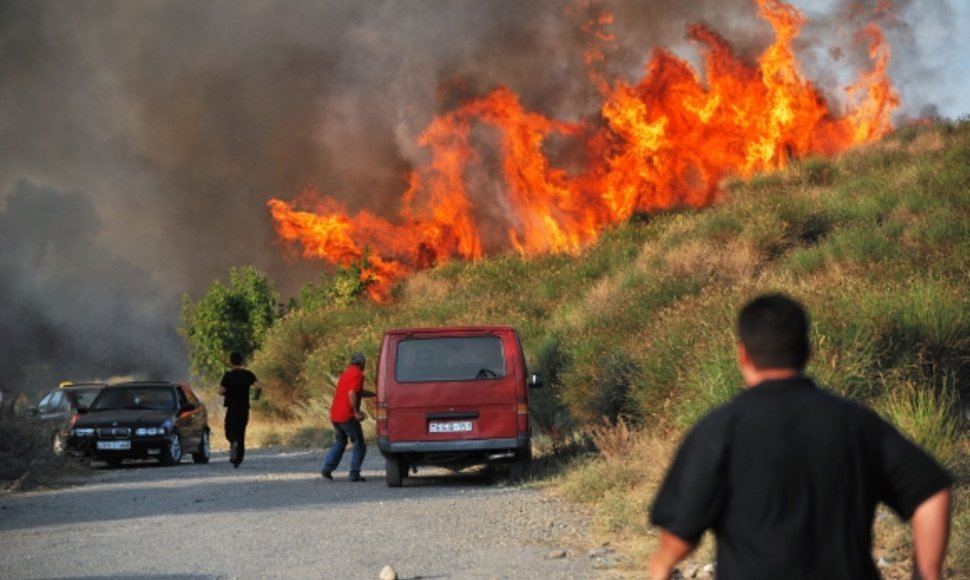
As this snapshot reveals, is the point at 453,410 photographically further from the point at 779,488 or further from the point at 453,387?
the point at 779,488

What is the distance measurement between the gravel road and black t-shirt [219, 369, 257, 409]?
2.93m

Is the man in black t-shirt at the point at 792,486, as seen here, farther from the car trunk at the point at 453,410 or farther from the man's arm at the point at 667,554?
the car trunk at the point at 453,410

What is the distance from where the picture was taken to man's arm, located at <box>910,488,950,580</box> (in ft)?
14.4

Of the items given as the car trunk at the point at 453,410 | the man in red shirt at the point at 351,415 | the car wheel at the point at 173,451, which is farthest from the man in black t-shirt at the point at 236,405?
the car trunk at the point at 453,410

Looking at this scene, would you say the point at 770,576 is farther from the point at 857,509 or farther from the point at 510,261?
the point at 510,261

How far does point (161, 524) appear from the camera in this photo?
15.4m

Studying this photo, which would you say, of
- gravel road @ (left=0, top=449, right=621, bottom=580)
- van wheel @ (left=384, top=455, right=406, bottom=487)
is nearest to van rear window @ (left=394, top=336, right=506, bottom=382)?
van wheel @ (left=384, top=455, right=406, bottom=487)

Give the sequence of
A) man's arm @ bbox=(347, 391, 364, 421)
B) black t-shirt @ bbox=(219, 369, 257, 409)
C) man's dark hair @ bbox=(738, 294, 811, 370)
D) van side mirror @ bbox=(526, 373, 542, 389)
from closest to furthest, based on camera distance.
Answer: man's dark hair @ bbox=(738, 294, 811, 370), van side mirror @ bbox=(526, 373, 542, 389), man's arm @ bbox=(347, 391, 364, 421), black t-shirt @ bbox=(219, 369, 257, 409)

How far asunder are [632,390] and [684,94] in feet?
100.0

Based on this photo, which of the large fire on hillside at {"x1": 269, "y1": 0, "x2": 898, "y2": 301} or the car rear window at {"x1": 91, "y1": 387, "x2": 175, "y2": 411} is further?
the large fire on hillside at {"x1": 269, "y1": 0, "x2": 898, "y2": 301}

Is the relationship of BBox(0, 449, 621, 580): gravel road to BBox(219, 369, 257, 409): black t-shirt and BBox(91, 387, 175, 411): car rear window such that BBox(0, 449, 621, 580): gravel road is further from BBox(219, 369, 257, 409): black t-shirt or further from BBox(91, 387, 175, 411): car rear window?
BBox(91, 387, 175, 411): car rear window

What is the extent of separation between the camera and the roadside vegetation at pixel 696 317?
51.3 ft

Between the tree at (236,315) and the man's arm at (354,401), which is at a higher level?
the tree at (236,315)

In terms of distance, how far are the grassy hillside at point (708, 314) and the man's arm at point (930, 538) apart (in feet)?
18.9
